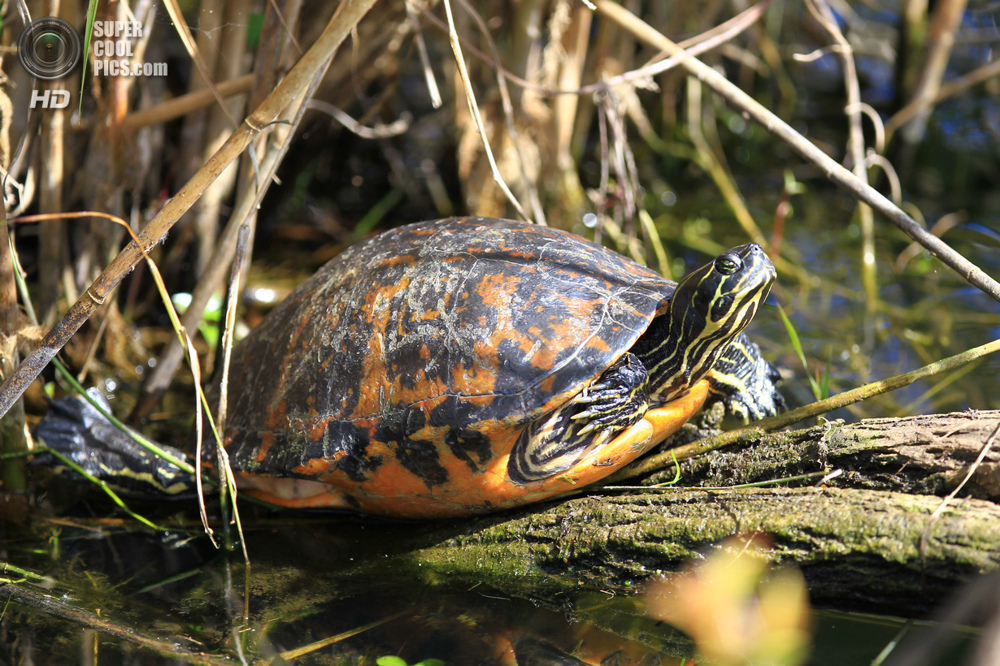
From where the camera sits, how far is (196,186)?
2350 millimetres

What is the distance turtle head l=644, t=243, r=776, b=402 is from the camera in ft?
9.03

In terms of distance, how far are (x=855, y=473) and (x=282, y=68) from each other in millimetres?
2784

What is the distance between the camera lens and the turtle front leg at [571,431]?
266 centimetres

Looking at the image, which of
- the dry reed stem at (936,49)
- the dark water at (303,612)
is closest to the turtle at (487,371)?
the dark water at (303,612)

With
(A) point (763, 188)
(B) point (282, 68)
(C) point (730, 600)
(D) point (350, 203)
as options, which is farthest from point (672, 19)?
(C) point (730, 600)

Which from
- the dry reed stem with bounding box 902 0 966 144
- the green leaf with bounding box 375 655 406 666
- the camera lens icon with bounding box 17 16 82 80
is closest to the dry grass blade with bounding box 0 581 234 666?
the green leaf with bounding box 375 655 406 666

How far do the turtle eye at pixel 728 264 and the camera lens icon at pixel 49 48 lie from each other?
291cm

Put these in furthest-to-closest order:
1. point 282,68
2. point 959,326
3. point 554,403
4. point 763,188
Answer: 1. point 763,188
2. point 959,326
3. point 282,68
4. point 554,403

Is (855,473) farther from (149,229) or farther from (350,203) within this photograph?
(350,203)

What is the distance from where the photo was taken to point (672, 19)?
5781 millimetres

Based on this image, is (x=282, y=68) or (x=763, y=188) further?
(x=763, y=188)

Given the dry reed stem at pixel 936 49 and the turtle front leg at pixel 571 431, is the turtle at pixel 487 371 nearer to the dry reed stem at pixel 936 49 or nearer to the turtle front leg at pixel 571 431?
the turtle front leg at pixel 571 431
